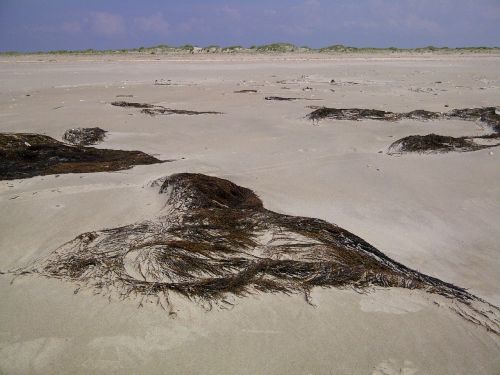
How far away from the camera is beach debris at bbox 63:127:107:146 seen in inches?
248

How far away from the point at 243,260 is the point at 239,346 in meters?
0.75

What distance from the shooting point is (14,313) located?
235 cm

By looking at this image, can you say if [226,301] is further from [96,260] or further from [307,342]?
[96,260]

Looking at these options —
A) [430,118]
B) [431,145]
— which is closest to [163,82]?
[430,118]

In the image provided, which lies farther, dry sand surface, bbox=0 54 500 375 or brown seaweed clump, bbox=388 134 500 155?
brown seaweed clump, bbox=388 134 500 155

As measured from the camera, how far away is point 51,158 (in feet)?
16.8

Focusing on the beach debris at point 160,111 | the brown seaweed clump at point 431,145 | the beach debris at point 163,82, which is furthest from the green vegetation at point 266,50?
the brown seaweed clump at point 431,145

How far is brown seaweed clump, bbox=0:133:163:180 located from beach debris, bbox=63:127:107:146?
1.35ft

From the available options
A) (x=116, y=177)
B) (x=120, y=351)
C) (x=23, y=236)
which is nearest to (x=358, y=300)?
(x=120, y=351)

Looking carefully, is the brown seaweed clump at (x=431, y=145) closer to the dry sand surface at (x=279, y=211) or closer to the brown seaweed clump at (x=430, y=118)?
the brown seaweed clump at (x=430, y=118)

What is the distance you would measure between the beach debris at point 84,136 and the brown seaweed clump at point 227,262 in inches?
135

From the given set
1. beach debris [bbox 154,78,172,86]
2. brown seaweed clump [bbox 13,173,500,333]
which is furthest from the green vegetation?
brown seaweed clump [bbox 13,173,500,333]

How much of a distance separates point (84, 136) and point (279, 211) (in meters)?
4.15

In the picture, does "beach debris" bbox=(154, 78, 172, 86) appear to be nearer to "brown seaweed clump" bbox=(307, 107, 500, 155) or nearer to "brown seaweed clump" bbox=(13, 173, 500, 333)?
"brown seaweed clump" bbox=(307, 107, 500, 155)
